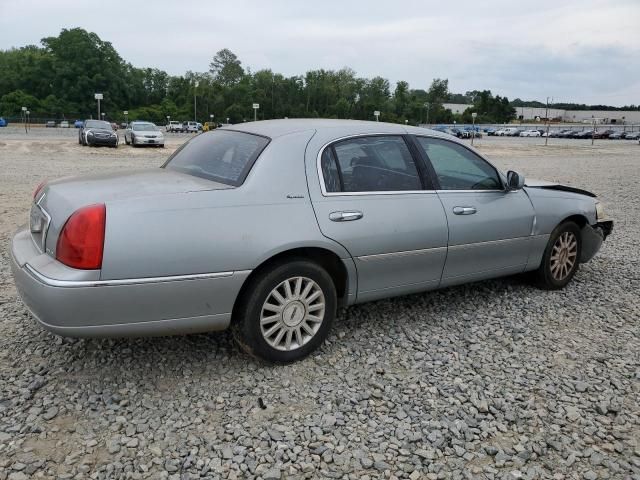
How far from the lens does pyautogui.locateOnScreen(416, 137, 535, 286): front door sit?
4.20 metres

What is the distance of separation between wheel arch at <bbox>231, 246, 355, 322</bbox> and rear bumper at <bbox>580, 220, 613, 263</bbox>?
2.96 metres

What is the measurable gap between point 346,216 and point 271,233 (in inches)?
23.4

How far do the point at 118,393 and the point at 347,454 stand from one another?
1.42 m

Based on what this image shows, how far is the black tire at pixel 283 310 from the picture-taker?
3266mm

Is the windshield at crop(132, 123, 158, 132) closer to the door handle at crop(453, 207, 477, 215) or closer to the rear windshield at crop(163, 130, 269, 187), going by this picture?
the rear windshield at crop(163, 130, 269, 187)

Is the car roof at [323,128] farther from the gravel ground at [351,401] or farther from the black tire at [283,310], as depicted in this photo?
the gravel ground at [351,401]

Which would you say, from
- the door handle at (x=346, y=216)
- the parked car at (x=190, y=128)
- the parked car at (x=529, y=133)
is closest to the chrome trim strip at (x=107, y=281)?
the door handle at (x=346, y=216)

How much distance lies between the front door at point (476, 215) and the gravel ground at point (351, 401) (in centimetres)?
46

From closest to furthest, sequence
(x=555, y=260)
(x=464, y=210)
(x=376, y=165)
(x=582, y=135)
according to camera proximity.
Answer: (x=376, y=165) < (x=464, y=210) < (x=555, y=260) < (x=582, y=135)

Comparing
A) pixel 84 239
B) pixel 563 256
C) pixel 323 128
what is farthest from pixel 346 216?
pixel 563 256

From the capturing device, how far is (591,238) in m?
5.38

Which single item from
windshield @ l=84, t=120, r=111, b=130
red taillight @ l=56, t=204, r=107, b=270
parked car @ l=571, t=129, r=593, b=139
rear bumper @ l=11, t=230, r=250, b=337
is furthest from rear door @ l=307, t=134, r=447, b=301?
parked car @ l=571, t=129, r=593, b=139

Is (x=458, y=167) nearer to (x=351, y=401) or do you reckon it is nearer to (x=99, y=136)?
(x=351, y=401)

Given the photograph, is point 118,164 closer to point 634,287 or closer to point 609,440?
point 634,287
